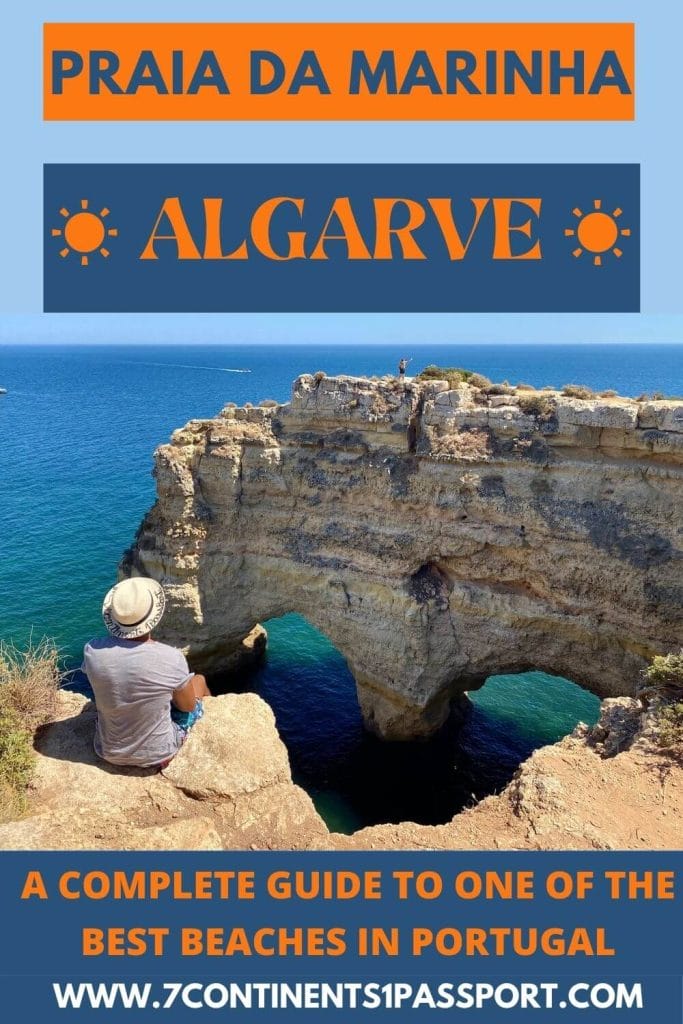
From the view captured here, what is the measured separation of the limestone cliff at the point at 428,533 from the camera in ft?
57.6

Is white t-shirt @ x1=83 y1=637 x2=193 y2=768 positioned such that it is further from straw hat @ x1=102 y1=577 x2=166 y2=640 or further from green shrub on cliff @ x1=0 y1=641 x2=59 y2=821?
green shrub on cliff @ x1=0 y1=641 x2=59 y2=821

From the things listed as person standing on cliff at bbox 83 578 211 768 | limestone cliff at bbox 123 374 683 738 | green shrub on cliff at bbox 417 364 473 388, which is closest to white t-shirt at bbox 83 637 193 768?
person standing on cliff at bbox 83 578 211 768

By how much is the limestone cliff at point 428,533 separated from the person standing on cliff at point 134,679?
13883 mm

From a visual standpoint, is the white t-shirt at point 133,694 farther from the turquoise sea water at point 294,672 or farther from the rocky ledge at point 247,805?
the turquoise sea water at point 294,672

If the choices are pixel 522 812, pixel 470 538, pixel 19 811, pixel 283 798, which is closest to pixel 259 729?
pixel 283 798

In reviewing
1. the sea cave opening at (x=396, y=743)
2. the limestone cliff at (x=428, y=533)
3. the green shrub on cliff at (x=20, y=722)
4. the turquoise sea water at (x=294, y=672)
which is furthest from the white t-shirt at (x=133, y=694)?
the sea cave opening at (x=396, y=743)

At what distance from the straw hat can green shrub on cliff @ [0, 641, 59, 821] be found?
174 cm

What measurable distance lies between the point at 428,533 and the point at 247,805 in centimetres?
1399

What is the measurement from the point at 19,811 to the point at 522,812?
5.68 metres

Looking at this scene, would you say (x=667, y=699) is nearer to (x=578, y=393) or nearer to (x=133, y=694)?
(x=133, y=694)

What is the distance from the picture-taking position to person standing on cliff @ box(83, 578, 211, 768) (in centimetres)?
645

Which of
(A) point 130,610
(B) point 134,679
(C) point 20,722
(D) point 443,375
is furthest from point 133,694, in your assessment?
(D) point 443,375

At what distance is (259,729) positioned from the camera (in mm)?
7406

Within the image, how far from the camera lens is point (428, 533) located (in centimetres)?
1992
